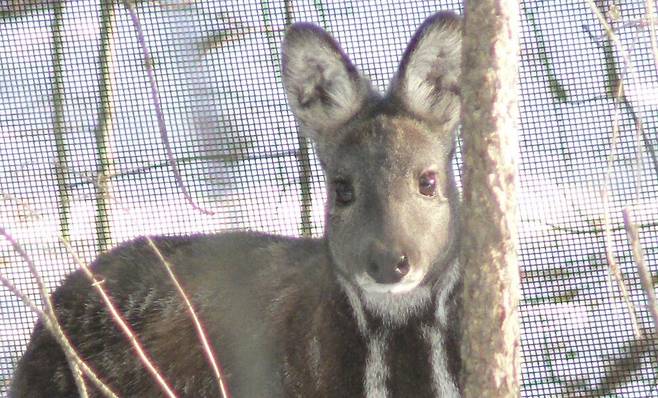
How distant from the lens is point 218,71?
593 cm

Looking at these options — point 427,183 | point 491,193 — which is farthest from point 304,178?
point 491,193

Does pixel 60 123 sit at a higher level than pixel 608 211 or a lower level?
higher

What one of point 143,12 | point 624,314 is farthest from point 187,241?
point 624,314

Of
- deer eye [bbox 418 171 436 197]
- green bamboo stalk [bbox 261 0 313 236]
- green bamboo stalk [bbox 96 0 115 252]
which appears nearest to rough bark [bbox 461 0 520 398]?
deer eye [bbox 418 171 436 197]

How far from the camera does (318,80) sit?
4551 millimetres

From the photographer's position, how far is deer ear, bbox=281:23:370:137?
436 centimetres

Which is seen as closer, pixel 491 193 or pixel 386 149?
pixel 491 193

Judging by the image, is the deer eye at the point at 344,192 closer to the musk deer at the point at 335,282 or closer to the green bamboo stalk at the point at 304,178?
the musk deer at the point at 335,282

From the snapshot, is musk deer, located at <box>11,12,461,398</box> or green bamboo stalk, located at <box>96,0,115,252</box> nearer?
musk deer, located at <box>11,12,461,398</box>

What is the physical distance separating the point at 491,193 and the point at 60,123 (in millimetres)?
3755

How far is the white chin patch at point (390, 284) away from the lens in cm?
372

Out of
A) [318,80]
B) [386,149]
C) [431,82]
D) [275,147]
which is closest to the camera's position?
[386,149]

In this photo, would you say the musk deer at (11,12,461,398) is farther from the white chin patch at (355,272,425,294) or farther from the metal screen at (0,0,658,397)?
the metal screen at (0,0,658,397)

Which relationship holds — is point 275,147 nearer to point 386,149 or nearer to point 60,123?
point 60,123
